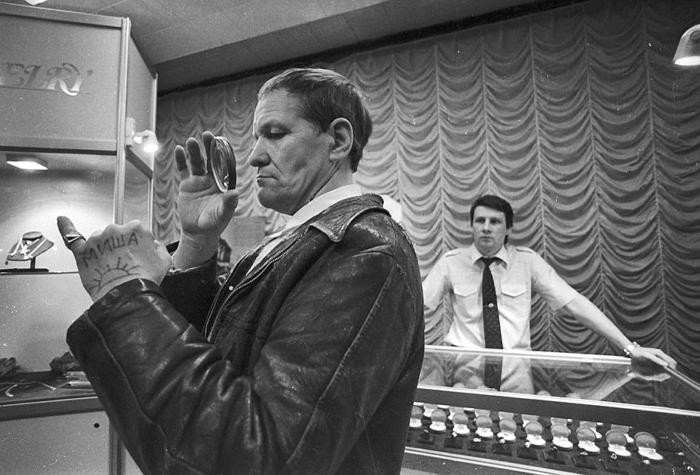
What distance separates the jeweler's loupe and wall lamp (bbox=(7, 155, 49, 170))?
236cm

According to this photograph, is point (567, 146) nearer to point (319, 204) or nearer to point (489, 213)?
point (489, 213)

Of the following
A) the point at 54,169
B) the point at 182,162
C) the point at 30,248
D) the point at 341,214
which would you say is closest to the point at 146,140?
the point at 54,169

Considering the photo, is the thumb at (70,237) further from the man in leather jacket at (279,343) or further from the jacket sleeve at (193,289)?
the jacket sleeve at (193,289)

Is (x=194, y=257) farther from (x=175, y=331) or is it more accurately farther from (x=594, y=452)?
(x=594, y=452)

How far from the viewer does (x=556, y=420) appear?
1.49 meters

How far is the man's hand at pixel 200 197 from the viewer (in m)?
0.78

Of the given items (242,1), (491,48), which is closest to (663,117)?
(491,48)

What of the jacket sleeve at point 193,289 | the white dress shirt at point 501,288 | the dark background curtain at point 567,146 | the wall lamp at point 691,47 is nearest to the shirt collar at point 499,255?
the white dress shirt at point 501,288

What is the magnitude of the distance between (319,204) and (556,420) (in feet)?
3.93

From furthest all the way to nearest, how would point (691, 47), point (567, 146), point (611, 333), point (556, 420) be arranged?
point (567, 146), point (611, 333), point (691, 47), point (556, 420)

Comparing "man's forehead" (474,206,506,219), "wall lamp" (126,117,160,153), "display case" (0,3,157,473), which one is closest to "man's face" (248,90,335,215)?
"display case" (0,3,157,473)

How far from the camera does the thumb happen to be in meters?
0.64

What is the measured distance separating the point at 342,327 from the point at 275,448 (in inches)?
6.1

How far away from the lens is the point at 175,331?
569 millimetres
